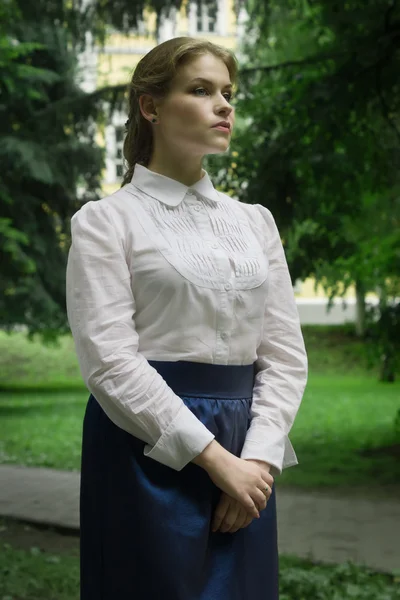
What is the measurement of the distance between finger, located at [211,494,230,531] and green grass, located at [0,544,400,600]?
9.36 feet

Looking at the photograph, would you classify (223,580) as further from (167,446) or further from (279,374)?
(279,374)

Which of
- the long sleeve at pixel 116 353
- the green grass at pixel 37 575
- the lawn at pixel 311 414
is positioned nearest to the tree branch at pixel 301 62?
the lawn at pixel 311 414

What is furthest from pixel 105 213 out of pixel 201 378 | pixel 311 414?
pixel 311 414

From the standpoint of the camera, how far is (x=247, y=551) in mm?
2166

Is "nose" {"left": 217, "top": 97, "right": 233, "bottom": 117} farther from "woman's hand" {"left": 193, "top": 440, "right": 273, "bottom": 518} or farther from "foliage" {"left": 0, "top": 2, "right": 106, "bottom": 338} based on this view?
"foliage" {"left": 0, "top": 2, "right": 106, "bottom": 338}

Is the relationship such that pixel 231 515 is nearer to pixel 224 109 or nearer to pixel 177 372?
pixel 177 372

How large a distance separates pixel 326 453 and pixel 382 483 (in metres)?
2.39

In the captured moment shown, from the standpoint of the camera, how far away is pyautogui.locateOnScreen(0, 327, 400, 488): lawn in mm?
10195

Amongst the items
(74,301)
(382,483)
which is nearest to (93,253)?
(74,301)

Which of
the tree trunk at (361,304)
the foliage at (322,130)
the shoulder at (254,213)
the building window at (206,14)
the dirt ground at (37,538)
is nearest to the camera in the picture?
the shoulder at (254,213)

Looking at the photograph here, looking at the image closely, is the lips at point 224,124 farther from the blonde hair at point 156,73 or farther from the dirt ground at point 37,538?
the dirt ground at point 37,538

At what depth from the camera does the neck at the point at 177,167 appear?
2.26 m

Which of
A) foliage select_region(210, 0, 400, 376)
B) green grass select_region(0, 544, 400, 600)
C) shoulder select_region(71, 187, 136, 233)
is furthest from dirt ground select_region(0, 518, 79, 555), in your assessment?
shoulder select_region(71, 187, 136, 233)

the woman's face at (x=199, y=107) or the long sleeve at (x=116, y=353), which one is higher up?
the woman's face at (x=199, y=107)
